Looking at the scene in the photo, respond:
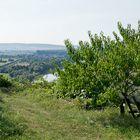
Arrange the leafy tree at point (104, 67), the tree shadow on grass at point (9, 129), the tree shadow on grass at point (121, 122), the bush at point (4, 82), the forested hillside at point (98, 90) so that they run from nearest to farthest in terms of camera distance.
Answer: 1. the tree shadow on grass at point (9, 129)
2. the forested hillside at point (98, 90)
3. the tree shadow on grass at point (121, 122)
4. the leafy tree at point (104, 67)
5. the bush at point (4, 82)

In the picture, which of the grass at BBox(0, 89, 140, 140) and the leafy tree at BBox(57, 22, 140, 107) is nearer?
the grass at BBox(0, 89, 140, 140)

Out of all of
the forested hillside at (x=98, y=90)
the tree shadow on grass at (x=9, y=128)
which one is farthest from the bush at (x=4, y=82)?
the tree shadow on grass at (x=9, y=128)

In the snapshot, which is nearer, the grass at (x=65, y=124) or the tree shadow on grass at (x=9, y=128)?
the tree shadow on grass at (x=9, y=128)

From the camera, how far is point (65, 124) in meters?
19.0

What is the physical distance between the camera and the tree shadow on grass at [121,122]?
738 inches

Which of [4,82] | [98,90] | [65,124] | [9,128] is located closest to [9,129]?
[9,128]

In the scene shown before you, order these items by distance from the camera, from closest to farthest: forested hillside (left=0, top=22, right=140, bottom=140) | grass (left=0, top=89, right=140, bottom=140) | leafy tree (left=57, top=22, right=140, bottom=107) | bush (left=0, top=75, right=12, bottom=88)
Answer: grass (left=0, top=89, right=140, bottom=140) < forested hillside (left=0, top=22, right=140, bottom=140) < leafy tree (left=57, top=22, right=140, bottom=107) < bush (left=0, top=75, right=12, bottom=88)

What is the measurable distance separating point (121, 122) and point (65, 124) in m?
3.37

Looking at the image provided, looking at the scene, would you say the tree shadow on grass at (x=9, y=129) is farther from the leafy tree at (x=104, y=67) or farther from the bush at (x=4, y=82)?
the bush at (x=4, y=82)

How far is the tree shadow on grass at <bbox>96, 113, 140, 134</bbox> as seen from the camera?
61.5 ft

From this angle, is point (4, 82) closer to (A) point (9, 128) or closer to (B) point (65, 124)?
(B) point (65, 124)

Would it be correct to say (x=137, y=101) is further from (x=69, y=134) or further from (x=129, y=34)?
(x=69, y=134)

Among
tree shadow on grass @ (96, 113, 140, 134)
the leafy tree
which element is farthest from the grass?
the leafy tree

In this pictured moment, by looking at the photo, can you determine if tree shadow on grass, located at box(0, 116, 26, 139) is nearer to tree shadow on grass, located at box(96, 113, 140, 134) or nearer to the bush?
tree shadow on grass, located at box(96, 113, 140, 134)
